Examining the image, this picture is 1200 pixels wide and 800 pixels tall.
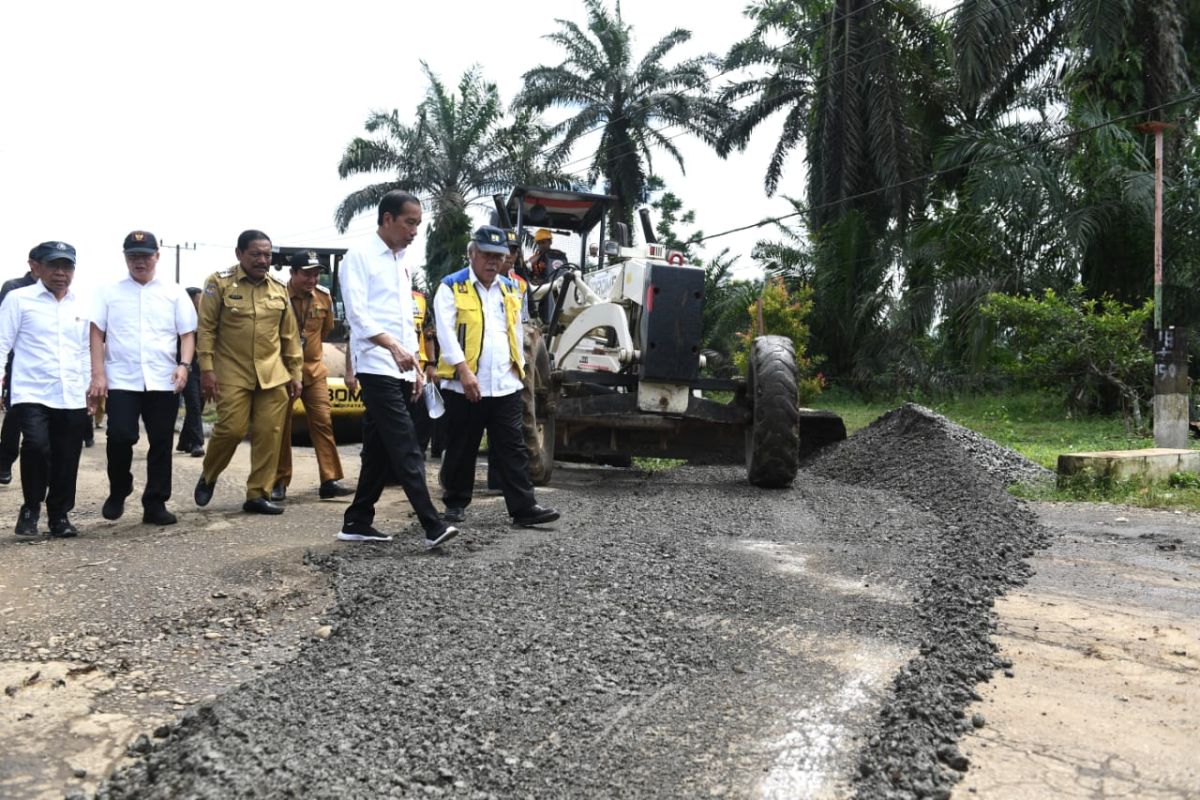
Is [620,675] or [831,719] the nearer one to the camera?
[831,719]

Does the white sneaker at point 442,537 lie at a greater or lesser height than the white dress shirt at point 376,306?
lesser

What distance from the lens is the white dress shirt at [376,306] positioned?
603 cm

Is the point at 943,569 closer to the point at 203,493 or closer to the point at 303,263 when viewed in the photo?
the point at 203,493

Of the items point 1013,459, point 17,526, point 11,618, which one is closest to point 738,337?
point 1013,459

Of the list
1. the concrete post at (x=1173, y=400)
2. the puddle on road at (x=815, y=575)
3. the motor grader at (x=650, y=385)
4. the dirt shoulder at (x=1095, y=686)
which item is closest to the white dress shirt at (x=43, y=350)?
the motor grader at (x=650, y=385)

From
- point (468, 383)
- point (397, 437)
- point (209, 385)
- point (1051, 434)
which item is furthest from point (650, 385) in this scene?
point (1051, 434)

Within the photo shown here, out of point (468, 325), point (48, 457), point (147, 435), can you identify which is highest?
point (468, 325)

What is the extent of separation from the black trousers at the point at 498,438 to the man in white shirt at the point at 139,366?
175cm

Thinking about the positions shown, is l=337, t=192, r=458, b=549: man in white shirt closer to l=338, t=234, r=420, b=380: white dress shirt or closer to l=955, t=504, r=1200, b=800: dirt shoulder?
l=338, t=234, r=420, b=380: white dress shirt

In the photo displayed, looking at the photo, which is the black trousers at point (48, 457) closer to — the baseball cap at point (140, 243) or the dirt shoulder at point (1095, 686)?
the baseball cap at point (140, 243)

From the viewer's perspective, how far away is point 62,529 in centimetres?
662

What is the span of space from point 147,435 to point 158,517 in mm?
500

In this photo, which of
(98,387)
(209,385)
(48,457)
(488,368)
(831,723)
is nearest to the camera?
(831,723)

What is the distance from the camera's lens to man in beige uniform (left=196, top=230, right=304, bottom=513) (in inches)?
290
